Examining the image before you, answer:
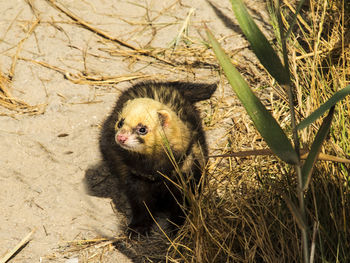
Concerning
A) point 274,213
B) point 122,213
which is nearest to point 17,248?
point 122,213

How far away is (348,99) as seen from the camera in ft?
10.2

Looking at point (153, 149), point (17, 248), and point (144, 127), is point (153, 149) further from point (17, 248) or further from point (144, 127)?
point (17, 248)

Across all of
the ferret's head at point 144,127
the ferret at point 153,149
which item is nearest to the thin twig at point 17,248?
the ferret at point 153,149

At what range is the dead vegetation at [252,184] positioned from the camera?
98.5 inches

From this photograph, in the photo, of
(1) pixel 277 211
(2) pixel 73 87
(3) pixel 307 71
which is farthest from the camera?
(2) pixel 73 87

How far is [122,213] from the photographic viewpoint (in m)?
3.73

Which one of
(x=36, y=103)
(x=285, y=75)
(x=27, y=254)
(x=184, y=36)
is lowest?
(x=27, y=254)

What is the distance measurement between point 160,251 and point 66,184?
930mm

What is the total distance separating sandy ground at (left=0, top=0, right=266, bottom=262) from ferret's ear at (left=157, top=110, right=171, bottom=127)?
0.88 metres

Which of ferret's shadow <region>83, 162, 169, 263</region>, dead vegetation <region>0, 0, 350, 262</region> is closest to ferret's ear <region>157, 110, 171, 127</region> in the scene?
dead vegetation <region>0, 0, 350, 262</region>

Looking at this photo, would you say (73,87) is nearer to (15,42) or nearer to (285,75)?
(15,42)

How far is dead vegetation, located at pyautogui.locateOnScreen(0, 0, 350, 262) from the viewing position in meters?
2.50

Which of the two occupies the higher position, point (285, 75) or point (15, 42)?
point (285, 75)

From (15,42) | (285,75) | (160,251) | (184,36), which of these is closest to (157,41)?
(184,36)
